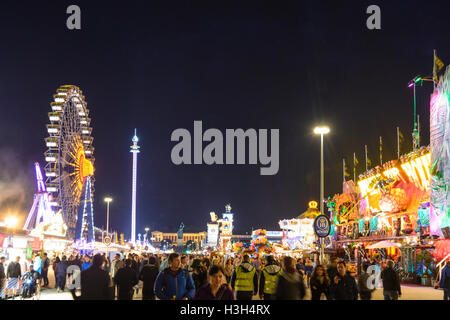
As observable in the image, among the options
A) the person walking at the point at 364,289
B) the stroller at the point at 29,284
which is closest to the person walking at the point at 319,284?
the person walking at the point at 364,289

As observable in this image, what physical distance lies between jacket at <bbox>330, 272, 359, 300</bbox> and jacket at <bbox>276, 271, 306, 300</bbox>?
1377 millimetres

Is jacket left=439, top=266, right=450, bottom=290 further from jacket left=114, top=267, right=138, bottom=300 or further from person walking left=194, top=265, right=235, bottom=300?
person walking left=194, top=265, right=235, bottom=300

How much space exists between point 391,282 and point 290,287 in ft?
16.0

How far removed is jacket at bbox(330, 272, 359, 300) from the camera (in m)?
9.73

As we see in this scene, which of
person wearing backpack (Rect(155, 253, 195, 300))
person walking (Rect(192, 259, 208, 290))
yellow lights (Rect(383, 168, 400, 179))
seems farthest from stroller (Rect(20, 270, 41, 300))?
yellow lights (Rect(383, 168, 400, 179))

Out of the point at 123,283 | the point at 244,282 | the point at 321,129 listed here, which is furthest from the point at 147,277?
the point at 321,129

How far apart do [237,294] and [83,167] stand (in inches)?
1689

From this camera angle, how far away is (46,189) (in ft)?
150

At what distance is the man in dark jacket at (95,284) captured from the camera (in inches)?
324

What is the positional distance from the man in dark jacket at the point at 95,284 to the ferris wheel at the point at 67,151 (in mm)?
38915

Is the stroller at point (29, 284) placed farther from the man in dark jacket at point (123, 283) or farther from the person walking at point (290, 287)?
the person walking at point (290, 287)
